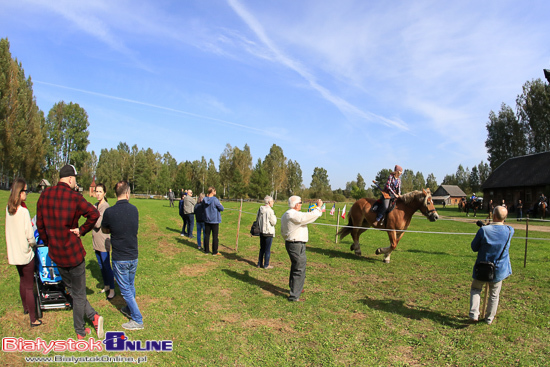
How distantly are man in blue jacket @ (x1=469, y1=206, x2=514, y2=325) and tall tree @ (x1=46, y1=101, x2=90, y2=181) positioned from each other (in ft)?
208

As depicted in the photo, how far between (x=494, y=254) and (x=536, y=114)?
5165 cm

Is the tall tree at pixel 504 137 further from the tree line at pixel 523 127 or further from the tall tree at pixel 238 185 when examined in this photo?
the tall tree at pixel 238 185

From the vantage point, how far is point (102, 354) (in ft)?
13.3

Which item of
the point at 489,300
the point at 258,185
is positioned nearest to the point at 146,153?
the point at 258,185

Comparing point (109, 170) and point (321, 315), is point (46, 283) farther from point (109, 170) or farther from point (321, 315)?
point (109, 170)

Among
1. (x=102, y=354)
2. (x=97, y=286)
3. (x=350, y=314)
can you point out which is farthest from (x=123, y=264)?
(x=350, y=314)

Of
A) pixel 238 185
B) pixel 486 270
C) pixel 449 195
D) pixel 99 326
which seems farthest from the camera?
pixel 449 195

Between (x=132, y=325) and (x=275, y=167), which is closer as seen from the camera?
(x=132, y=325)

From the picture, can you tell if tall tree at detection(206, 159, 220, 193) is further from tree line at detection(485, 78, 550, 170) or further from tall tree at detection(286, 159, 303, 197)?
tree line at detection(485, 78, 550, 170)

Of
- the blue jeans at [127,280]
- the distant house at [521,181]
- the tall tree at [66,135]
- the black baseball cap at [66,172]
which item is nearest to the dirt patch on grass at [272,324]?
the blue jeans at [127,280]

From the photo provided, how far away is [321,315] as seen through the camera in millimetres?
5293

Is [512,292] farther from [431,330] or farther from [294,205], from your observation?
[294,205]

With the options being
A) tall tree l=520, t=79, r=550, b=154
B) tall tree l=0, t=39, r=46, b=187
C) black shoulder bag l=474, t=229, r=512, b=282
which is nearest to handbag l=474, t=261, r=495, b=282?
black shoulder bag l=474, t=229, r=512, b=282

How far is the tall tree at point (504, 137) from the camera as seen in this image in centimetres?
4628
